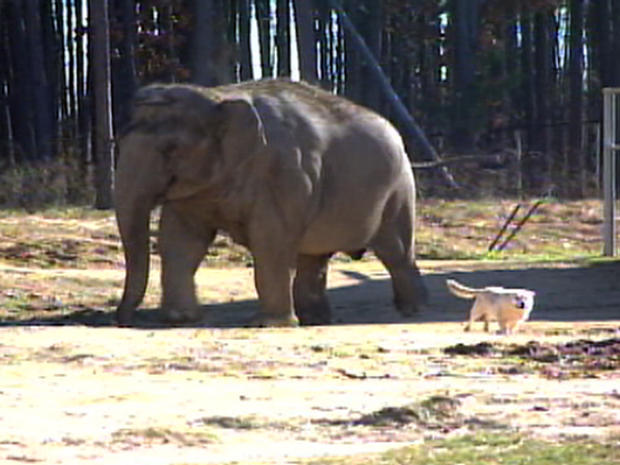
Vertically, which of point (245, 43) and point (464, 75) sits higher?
point (245, 43)

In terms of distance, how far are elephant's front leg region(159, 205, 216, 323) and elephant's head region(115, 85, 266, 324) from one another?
1.10 ft

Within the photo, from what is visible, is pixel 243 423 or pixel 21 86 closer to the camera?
pixel 243 423

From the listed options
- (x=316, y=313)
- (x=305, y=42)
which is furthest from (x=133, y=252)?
(x=305, y=42)

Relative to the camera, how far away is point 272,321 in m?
15.7

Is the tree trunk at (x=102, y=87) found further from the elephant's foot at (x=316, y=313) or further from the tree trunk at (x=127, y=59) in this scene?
the elephant's foot at (x=316, y=313)

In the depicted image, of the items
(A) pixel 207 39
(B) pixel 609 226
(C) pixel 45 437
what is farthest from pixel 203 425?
(A) pixel 207 39

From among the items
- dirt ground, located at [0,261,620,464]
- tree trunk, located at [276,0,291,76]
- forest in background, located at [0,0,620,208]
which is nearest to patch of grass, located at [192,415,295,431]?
dirt ground, located at [0,261,620,464]

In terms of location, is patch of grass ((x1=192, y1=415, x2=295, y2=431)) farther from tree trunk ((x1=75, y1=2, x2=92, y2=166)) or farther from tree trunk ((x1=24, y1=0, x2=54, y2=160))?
tree trunk ((x1=75, y1=2, x2=92, y2=166))

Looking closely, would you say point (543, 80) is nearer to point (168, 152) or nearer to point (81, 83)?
point (81, 83)

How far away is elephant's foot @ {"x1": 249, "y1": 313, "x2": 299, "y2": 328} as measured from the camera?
51.4ft

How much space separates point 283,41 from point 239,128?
84.6 ft

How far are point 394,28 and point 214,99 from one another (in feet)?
89.6

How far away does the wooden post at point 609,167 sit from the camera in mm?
23609

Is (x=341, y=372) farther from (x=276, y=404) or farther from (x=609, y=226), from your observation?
(x=609, y=226)
